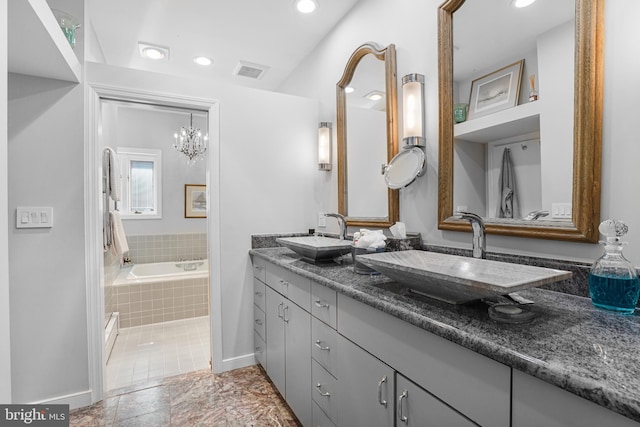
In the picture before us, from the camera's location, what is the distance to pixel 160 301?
338cm

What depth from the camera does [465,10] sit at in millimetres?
1519

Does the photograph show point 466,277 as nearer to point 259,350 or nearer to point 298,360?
point 298,360

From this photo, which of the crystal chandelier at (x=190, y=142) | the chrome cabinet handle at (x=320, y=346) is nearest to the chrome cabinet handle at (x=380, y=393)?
the chrome cabinet handle at (x=320, y=346)

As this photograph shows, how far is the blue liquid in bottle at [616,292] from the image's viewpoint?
884 mm

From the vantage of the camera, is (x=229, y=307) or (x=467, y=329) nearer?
(x=467, y=329)

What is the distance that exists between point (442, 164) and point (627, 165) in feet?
2.36

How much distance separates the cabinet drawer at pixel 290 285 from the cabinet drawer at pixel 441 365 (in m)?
0.43

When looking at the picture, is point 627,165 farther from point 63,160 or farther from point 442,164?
point 63,160

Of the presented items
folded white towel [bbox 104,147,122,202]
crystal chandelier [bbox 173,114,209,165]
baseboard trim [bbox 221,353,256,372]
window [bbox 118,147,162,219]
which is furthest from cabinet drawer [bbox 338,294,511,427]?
window [bbox 118,147,162,219]

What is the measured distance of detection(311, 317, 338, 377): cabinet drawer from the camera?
1322mm

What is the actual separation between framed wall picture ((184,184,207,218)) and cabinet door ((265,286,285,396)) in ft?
9.97

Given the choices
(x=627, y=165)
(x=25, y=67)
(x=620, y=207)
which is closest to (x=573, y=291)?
(x=620, y=207)

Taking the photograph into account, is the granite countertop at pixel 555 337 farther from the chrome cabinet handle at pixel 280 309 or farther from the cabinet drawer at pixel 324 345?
the chrome cabinet handle at pixel 280 309

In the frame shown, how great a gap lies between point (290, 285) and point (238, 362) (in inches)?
41.5
